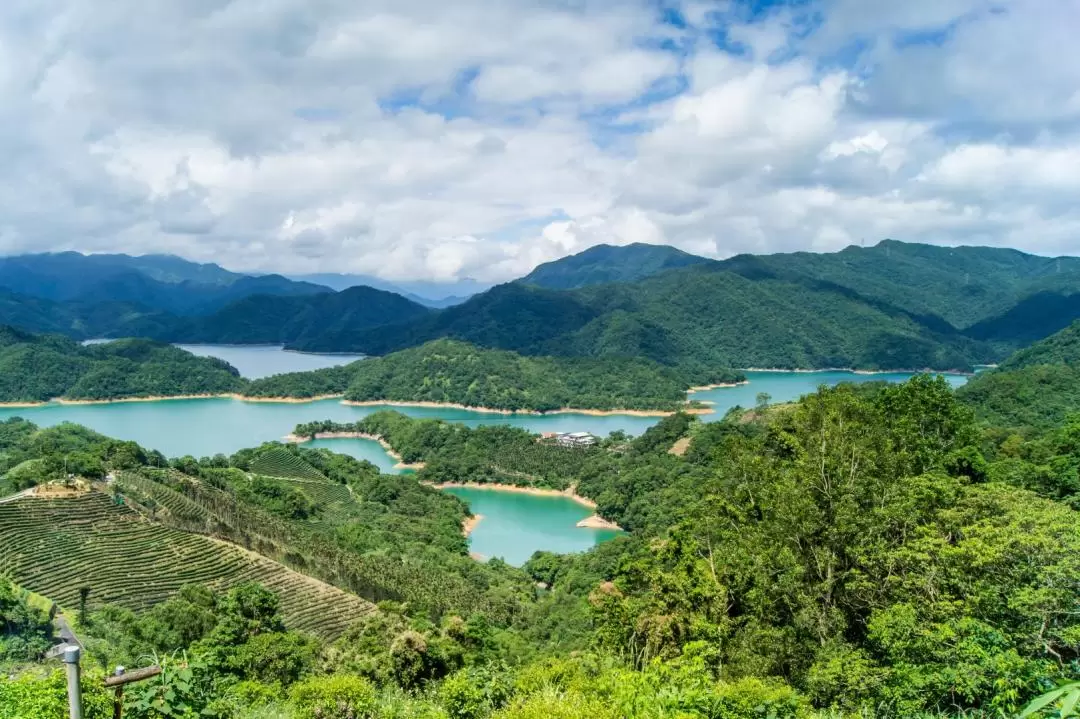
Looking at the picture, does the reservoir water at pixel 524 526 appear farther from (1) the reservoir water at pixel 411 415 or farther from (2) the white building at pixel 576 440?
(2) the white building at pixel 576 440

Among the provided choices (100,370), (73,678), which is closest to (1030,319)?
(100,370)

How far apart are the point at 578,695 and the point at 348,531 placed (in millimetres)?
25055

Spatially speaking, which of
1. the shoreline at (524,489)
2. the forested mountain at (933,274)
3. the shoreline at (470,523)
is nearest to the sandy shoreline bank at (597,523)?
the shoreline at (524,489)

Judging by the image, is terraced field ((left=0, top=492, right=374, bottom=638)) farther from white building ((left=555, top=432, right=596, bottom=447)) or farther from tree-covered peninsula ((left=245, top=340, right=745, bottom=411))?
tree-covered peninsula ((left=245, top=340, right=745, bottom=411))

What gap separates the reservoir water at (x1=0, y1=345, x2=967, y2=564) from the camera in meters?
40.7

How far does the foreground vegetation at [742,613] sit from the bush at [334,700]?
0.04 m

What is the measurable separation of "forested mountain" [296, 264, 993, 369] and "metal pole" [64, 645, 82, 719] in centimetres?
10430

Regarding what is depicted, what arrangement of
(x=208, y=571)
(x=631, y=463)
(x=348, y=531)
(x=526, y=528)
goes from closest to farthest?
(x=208, y=571)
(x=348, y=531)
(x=526, y=528)
(x=631, y=463)

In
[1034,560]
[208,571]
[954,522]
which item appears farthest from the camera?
[208,571]

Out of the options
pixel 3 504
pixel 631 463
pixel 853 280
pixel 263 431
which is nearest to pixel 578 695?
pixel 3 504

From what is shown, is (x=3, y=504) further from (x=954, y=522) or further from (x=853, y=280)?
(x=853, y=280)

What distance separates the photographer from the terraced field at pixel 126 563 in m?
20.2

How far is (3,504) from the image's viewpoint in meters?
22.6

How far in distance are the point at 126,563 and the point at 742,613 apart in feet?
62.2
